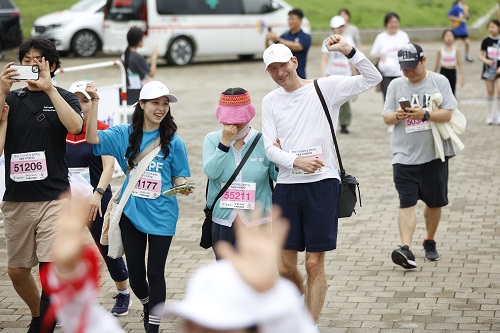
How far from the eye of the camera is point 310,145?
6109 mm

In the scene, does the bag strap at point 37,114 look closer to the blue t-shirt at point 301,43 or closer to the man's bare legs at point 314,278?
the man's bare legs at point 314,278

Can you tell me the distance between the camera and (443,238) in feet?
29.7

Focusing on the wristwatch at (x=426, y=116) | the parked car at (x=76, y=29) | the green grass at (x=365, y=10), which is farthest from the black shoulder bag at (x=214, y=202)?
the green grass at (x=365, y=10)

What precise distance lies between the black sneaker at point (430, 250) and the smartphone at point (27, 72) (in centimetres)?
394

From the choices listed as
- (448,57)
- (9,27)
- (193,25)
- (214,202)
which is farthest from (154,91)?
(9,27)

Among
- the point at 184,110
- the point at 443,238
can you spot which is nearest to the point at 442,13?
the point at 184,110

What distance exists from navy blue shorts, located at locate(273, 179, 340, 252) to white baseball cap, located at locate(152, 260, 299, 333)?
3991 millimetres

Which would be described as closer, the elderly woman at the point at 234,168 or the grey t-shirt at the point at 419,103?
the elderly woman at the point at 234,168

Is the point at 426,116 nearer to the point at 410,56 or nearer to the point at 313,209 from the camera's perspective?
the point at 410,56

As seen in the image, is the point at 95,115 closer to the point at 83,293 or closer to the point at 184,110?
the point at 83,293

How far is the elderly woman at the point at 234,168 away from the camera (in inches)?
235

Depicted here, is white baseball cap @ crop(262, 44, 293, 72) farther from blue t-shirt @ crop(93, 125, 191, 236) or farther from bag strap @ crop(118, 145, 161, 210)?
bag strap @ crop(118, 145, 161, 210)

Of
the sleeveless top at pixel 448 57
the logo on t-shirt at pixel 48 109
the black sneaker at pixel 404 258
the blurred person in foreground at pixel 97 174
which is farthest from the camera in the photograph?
the sleeveless top at pixel 448 57

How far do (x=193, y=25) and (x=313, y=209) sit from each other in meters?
20.6
